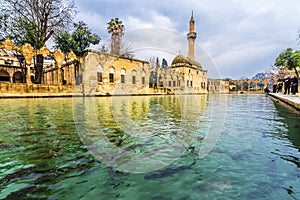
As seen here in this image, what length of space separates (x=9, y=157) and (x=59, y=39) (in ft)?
81.7

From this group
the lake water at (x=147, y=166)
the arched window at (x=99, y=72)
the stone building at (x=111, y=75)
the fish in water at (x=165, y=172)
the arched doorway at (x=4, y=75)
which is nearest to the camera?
the lake water at (x=147, y=166)

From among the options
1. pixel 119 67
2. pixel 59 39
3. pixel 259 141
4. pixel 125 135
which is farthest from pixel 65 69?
pixel 259 141

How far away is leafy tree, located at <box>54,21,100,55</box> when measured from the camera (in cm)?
2350

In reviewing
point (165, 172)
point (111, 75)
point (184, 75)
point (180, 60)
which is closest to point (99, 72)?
point (111, 75)

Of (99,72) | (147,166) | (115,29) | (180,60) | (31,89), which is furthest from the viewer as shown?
(180,60)

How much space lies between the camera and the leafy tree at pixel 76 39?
23500mm

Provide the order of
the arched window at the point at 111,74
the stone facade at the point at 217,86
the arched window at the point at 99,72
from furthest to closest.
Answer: the stone facade at the point at 217,86
the arched window at the point at 111,74
the arched window at the point at 99,72

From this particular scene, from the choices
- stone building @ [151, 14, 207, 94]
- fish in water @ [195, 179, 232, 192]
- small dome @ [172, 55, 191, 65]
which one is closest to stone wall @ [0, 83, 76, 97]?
fish in water @ [195, 179, 232, 192]

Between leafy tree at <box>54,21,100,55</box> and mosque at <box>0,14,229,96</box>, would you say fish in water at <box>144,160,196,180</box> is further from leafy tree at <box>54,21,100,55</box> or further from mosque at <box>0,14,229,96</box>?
leafy tree at <box>54,21,100,55</box>

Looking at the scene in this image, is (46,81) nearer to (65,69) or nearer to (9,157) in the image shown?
(65,69)

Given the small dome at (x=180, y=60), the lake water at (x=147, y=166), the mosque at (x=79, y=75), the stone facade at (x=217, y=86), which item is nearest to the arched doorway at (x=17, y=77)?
the mosque at (x=79, y=75)

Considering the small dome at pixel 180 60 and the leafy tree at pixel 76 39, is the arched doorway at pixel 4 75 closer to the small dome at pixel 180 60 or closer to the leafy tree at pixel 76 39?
the leafy tree at pixel 76 39

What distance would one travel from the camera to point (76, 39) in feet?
81.7

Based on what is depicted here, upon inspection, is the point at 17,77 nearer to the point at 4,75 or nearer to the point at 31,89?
the point at 4,75
